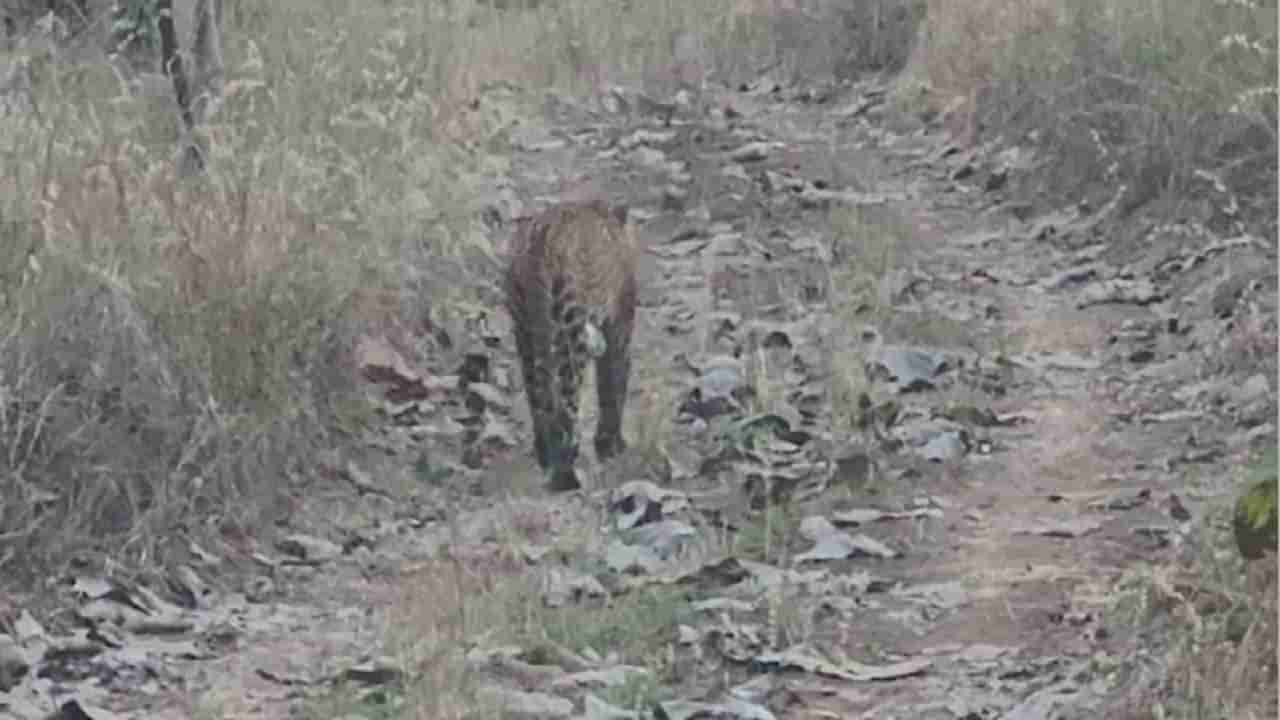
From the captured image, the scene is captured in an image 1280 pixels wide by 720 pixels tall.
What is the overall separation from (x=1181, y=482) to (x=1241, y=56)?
124 inches

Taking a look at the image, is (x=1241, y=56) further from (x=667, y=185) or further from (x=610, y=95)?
(x=610, y=95)

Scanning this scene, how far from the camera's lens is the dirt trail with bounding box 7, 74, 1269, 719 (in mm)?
5656

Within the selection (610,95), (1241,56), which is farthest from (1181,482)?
(610,95)

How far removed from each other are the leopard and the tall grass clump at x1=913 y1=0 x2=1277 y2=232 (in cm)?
202

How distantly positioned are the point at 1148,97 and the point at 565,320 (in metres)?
3.35

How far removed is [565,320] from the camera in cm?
780

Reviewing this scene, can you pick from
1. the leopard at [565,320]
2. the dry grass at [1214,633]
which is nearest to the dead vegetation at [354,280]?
the dry grass at [1214,633]

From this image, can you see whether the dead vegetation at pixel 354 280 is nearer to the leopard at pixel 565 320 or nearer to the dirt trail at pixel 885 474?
the dirt trail at pixel 885 474

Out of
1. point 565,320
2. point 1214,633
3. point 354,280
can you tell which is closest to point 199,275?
point 354,280

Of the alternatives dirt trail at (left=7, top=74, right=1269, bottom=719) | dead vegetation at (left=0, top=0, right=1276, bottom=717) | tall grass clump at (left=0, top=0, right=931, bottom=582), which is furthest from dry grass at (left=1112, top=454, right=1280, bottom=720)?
tall grass clump at (left=0, top=0, right=931, bottom=582)

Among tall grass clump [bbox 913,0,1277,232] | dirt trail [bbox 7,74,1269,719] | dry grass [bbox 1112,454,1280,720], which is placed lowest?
dirt trail [bbox 7,74,1269,719]

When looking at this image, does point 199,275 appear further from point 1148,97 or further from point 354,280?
point 1148,97

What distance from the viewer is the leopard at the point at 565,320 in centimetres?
775

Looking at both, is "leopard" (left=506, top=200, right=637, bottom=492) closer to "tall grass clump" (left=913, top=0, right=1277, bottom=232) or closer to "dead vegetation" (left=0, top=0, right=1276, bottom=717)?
"dead vegetation" (left=0, top=0, right=1276, bottom=717)
